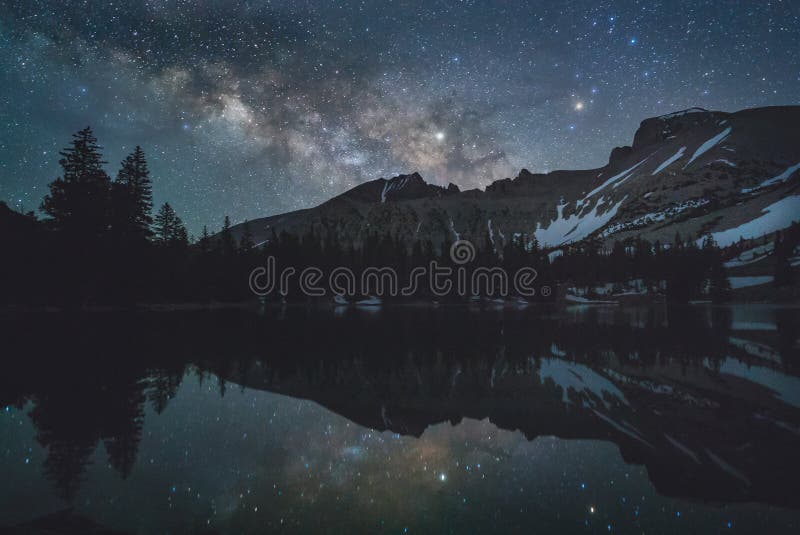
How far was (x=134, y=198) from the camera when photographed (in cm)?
5966

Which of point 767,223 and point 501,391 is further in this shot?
point 767,223

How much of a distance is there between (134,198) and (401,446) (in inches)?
2524

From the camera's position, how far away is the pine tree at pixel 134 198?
5791 cm

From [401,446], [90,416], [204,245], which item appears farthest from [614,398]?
[204,245]

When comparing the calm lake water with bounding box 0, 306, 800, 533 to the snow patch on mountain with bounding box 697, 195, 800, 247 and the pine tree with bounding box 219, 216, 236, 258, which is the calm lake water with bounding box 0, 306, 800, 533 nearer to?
the pine tree with bounding box 219, 216, 236, 258

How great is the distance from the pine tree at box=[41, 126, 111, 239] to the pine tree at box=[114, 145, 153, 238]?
2.05m

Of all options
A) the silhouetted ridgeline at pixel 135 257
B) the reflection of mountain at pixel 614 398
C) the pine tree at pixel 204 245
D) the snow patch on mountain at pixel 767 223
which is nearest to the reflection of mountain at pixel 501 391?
the reflection of mountain at pixel 614 398

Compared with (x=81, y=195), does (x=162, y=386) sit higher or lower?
lower

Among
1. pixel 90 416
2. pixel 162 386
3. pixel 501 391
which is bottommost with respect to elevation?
pixel 501 391

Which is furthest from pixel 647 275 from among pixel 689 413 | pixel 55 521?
pixel 55 521

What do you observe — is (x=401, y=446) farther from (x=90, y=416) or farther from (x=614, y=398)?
(x=90, y=416)

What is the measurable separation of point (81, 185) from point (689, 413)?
210 feet

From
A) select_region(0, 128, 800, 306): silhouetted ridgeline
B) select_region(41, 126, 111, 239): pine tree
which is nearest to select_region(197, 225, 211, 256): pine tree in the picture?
select_region(0, 128, 800, 306): silhouetted ridgeline

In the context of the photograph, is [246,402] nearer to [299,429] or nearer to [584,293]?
[299,429]
